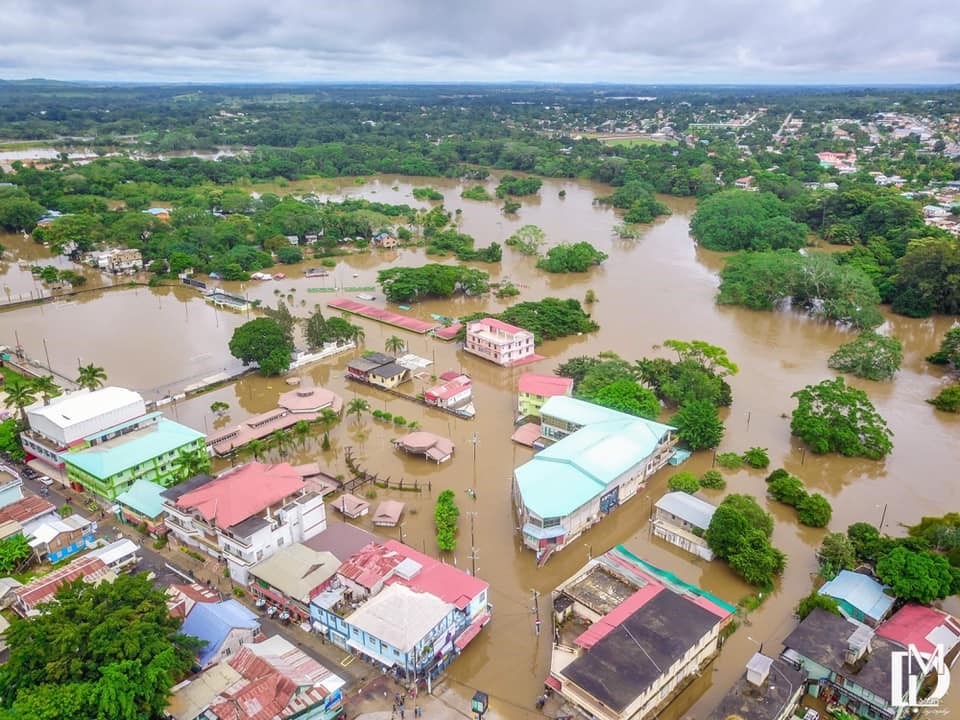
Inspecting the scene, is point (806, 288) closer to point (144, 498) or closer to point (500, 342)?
point (500, 342)

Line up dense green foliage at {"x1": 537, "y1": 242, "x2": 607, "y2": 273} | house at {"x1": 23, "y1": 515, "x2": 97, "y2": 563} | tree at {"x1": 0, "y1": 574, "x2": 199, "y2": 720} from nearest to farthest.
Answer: tree at {"x1": 0, "y1": 574, "x2": 199, "y2": 720}
house at {"x1": 23, "y1": 515, "x2": 97, "y2": 563}
dense green foliage at {"x1": 537, "y1": 242, "x2": 607, "y2": 273}

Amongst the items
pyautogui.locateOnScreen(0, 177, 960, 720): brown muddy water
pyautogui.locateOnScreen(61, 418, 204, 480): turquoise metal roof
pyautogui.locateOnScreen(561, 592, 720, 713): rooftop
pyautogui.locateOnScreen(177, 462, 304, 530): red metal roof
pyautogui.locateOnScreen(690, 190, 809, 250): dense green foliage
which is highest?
pyautogui.locateOnScreen(690, 190, 809, 250): dense green foliage

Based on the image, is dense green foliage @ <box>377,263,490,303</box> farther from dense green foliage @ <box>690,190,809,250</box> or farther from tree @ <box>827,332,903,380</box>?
dense green foliage @ <box>690,190,809,250</box>

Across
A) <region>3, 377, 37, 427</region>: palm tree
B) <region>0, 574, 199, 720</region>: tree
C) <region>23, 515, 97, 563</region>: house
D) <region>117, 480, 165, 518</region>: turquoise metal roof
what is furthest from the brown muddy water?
<region>23, 515, 97, 563</region>: house

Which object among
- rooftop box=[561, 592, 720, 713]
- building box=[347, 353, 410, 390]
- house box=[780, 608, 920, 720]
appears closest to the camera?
rooftop box=[561, 592, 720, 713]

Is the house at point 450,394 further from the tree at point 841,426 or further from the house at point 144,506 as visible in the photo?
the tree at point 841,426

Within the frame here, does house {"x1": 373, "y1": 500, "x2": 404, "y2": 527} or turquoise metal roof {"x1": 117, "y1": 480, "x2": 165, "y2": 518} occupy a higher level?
turquoise metal roof {"x1": 117, "y1": 480, "x2": 165, "y2": 518}

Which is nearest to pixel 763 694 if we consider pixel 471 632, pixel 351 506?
pixel 471 632
